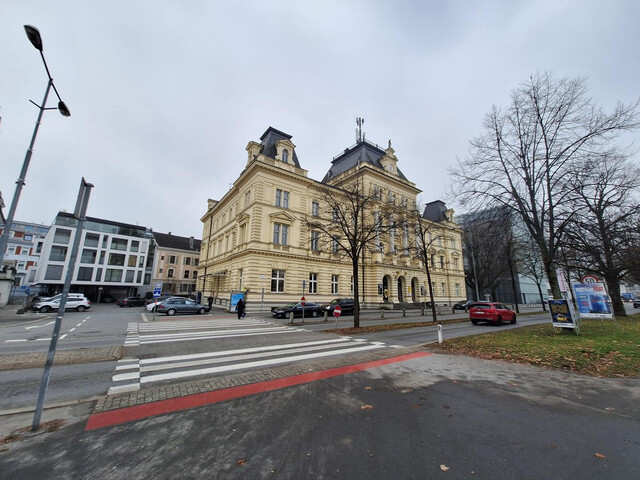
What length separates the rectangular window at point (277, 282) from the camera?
27.9 metres

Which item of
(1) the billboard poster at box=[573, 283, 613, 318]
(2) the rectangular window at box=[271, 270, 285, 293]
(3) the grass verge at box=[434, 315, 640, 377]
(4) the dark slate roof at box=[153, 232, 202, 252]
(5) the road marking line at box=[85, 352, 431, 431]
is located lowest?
(5) the road marking line at box=[85, 352, 431, 431]

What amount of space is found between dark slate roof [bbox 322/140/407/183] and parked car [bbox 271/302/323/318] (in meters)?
20.8

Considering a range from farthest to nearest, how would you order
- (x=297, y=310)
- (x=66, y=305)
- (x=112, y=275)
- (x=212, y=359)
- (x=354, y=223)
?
(x=112, y=275), (x=66, y=305), (x=297, y=310), (x=354, y=223), (x=212, y=359)

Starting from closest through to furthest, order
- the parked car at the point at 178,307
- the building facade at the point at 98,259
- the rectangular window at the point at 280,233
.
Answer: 1. the parked car at the point at 178,307
2. the rectangular window at the point at 280,233
3. the building facade at the point at 98,259

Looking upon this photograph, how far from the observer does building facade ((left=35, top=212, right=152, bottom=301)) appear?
46500 mm

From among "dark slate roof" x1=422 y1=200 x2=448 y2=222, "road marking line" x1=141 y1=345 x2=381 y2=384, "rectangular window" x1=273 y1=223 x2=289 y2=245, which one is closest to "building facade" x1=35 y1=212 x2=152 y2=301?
"rectangular window" x1=273 y1=223 x2=289 y2=245

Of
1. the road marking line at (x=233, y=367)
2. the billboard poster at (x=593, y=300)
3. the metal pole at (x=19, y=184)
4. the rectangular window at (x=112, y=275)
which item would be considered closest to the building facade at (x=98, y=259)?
the rectangular window at (x=112, y=275)

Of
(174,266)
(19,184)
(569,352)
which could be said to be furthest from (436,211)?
(174,266)

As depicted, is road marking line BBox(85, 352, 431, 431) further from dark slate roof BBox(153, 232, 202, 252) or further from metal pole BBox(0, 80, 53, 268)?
dark slate roof BBox(153, 232, 202, 252)

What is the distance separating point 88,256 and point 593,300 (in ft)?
225

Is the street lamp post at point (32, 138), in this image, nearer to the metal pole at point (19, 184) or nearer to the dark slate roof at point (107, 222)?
the metal pole at point (19, 184)

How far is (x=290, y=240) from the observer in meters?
29.9

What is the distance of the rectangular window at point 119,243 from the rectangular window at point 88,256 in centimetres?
300

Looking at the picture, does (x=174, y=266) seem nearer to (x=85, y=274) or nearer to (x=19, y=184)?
(x=85, y=274)
